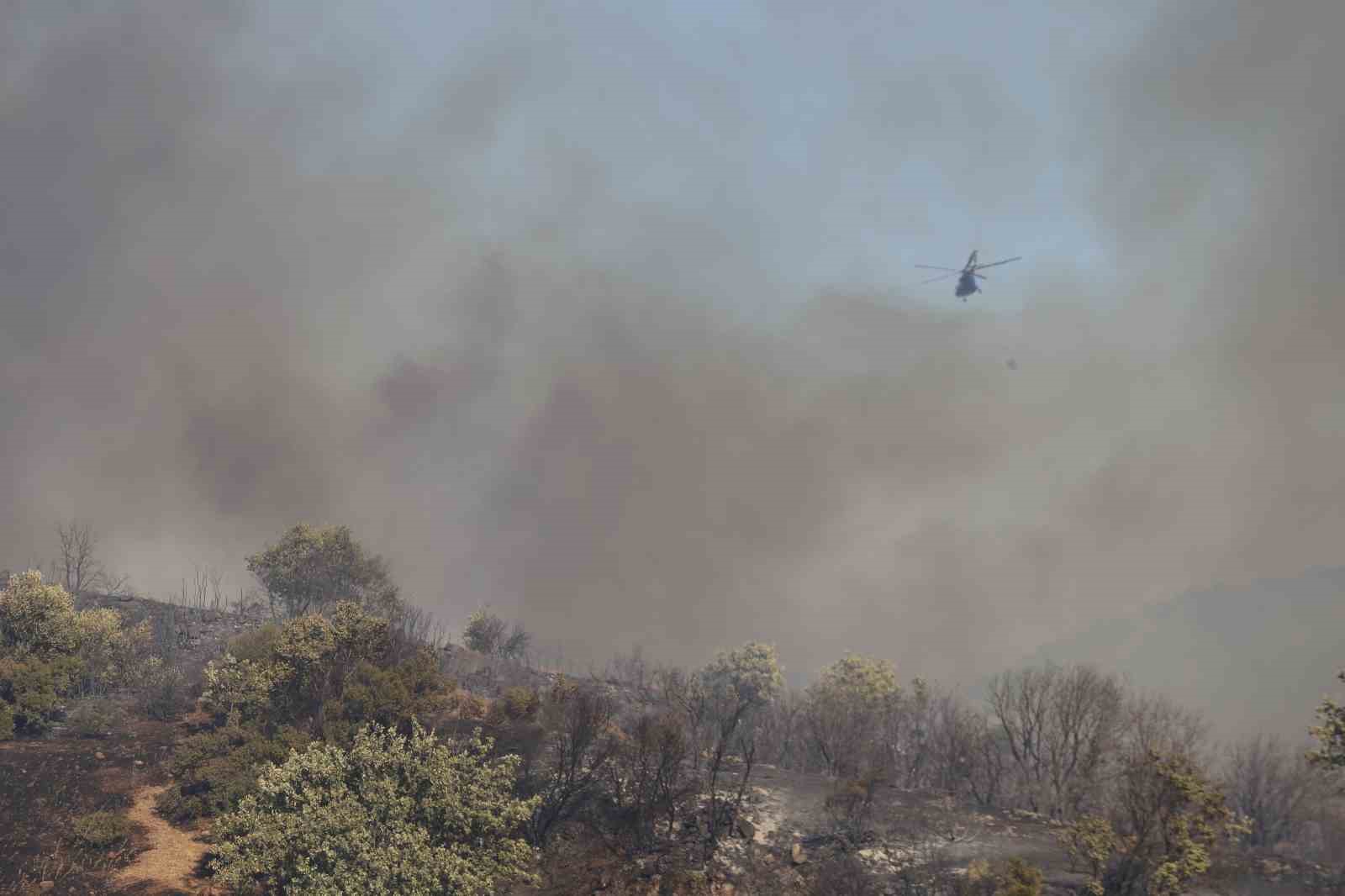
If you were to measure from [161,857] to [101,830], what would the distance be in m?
3.34

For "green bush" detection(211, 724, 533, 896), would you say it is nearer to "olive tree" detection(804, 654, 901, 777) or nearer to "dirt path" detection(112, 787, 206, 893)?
"dirt path" detection(112, 787, 206, 893)

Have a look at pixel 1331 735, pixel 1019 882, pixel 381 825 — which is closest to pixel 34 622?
pixel 381 825

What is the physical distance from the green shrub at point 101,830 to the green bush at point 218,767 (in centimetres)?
378

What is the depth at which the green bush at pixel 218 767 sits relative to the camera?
45312 millimetres

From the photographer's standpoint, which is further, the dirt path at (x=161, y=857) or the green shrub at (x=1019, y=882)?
the dirt path at (x=161, y=857)

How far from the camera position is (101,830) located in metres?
40.9

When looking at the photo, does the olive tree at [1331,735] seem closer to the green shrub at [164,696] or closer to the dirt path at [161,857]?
the dirt path at [161,857]

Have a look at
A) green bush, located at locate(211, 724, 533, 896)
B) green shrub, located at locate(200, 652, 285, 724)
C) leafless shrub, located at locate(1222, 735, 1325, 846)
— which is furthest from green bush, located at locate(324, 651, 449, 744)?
leafless shrub, located at locate(1222, 735, 1325, 846)

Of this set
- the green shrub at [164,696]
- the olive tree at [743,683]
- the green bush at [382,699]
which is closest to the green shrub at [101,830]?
the green bush at [382,699]

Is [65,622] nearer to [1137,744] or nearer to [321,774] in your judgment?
[321,774]

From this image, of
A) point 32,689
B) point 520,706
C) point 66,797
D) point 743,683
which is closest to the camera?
point 66,797

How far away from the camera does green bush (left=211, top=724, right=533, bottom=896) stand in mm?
28172

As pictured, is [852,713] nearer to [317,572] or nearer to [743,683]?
[743,683]

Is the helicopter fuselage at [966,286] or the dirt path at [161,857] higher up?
the helicopter fuselage at [966,286]
